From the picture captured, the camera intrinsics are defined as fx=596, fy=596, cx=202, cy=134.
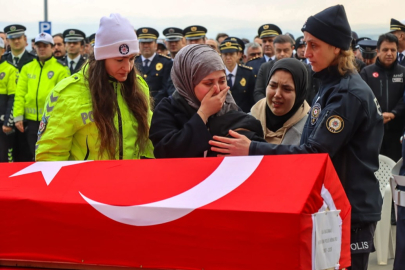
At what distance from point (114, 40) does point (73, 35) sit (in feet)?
25.2

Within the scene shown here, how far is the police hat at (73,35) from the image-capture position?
1058 cm

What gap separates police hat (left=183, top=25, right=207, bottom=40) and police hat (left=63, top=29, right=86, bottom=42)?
1.92 metres

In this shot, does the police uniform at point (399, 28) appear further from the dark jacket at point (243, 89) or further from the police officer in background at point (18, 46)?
the police officer in background at point (18, 46)

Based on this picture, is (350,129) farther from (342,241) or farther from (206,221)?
(206,221)

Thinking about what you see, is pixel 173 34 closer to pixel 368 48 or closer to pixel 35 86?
pixel 35 86

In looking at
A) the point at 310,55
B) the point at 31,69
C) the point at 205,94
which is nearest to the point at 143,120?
the point at 205,94

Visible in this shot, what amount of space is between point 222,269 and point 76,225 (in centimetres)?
61

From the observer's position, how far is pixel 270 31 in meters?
10.4

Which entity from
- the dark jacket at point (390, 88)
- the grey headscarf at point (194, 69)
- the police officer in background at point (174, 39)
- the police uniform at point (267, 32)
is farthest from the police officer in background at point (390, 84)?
the grey headscarf at point (194, 69)

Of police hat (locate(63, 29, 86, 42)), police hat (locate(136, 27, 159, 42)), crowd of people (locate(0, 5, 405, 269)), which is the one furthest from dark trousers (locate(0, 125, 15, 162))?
crowd of people (locate(0, 5, 405, 269))

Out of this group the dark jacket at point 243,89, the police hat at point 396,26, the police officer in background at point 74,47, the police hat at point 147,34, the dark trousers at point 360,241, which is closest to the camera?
the dark trousers at point 360,241

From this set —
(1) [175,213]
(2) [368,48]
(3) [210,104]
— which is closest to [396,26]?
(2) [368,48]

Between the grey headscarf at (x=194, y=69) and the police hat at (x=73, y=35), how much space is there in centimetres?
798

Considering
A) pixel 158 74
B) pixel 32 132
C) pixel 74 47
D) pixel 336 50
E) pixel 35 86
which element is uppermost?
pixel 336 50
